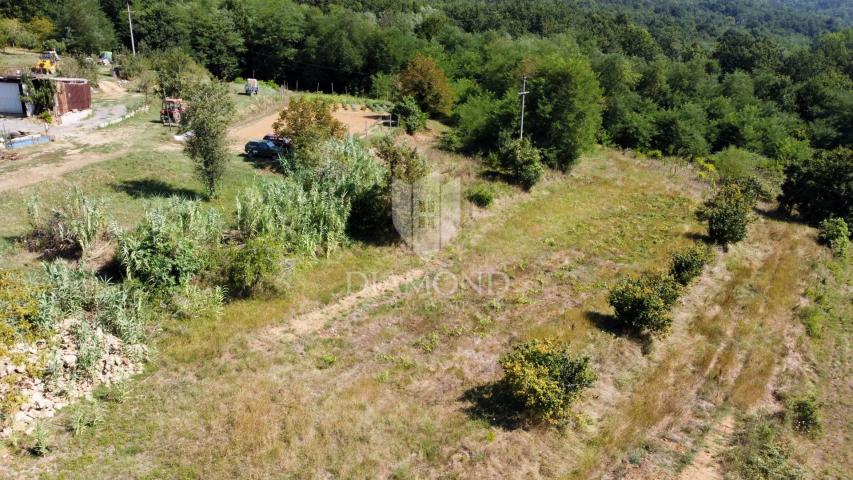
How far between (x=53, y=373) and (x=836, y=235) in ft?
127

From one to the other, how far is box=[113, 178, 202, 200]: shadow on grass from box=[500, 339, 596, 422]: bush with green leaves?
20.1 m

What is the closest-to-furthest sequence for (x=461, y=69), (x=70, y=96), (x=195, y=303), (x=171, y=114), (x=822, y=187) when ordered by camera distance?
(x=195, y=303) → (x=822, y=187) → (x=70, y=96) → (x=171, y=114) → (x=461, y=69)

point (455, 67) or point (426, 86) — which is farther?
point (455, 67)

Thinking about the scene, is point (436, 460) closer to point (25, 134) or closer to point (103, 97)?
point (25, 134)

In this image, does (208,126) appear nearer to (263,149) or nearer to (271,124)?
(263,149)

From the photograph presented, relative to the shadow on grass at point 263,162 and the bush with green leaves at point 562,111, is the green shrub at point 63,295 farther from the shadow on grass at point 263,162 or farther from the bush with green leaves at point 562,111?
the bush with green leaves at point 562,111

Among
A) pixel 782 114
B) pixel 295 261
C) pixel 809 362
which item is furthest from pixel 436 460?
pixel 782 114

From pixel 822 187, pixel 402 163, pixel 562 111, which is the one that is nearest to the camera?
pixel 402 163

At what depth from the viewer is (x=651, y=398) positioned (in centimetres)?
1667

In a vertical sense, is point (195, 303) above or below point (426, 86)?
below

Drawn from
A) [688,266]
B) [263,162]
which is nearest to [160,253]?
[263,162]

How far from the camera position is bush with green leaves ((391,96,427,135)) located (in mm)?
46500

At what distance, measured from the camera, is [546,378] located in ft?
48.7

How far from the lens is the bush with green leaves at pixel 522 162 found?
116 feet
